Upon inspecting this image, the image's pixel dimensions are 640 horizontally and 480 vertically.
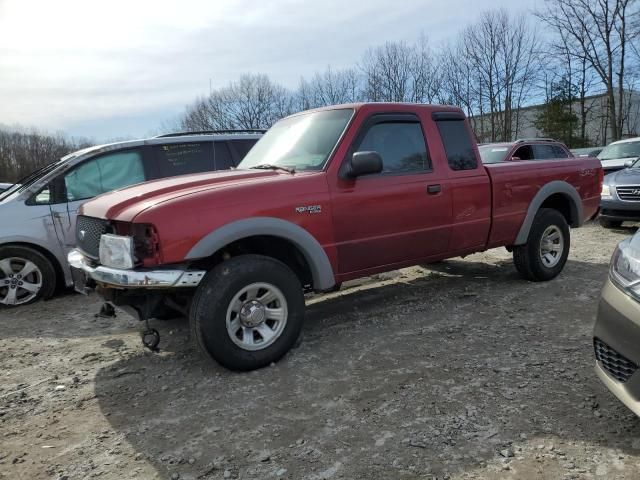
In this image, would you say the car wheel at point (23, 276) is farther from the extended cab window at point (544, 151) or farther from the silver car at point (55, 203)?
the extended cab window at point (544, 151)

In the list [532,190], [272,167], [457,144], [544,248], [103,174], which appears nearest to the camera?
[272,167]

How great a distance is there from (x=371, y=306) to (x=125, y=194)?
8.69ft

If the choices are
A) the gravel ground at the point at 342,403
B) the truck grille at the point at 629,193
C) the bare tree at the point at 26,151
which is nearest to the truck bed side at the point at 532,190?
the gravel ground at the point at 342,403

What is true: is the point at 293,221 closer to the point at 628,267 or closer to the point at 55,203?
the point at 628,267

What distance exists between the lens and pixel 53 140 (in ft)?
239

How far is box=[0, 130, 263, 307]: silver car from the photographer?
5605 millimetres

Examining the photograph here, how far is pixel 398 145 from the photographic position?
4.38 meters

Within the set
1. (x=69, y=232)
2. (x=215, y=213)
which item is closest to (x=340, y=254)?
(x=215, y=213)

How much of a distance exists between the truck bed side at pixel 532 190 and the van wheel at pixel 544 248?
0.22m

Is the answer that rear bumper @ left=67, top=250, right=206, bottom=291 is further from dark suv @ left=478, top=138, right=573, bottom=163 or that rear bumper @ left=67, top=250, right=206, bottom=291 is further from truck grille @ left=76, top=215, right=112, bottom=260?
dark suv @ left=478, top=138, right=573, bottom=163

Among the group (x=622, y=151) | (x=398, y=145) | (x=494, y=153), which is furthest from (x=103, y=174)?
(x=622, y=151)

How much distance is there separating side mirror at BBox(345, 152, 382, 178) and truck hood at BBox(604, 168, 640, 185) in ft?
23.1

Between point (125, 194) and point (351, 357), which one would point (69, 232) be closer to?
point (125, 194)

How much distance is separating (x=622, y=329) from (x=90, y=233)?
3547 mm
